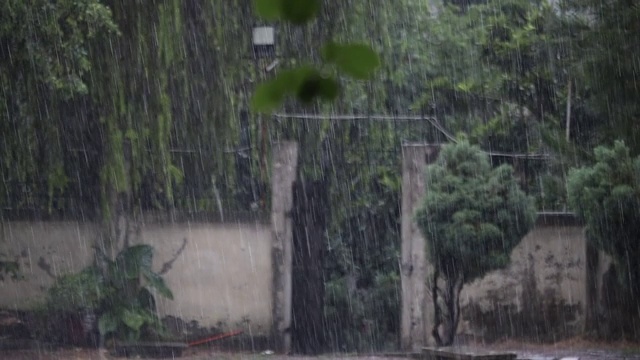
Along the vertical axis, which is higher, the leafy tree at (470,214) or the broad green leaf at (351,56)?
the broad green leaf at (351,56)

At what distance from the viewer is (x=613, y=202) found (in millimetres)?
10375

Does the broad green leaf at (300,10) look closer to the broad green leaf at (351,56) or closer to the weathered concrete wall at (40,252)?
the broad green leaf at (351,56)

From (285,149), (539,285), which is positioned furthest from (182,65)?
(539,285)

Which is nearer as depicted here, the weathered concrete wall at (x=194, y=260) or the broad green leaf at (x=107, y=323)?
the broad green leaf at (x=107, y=323)

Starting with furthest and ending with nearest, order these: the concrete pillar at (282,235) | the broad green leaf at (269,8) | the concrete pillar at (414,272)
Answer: the concrete pillar at (282,235) → the concrete pillar at (414,272) → the broad green leaf at (269,8)

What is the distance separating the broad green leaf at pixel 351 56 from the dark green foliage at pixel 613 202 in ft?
28.5

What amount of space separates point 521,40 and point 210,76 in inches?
257

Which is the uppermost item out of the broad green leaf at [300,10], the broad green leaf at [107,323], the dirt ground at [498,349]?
the broad green leaf at [300,10]

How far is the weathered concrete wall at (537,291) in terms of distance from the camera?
13.2m

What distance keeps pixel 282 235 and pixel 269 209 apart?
0.50 m

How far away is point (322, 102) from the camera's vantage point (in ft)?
6.19

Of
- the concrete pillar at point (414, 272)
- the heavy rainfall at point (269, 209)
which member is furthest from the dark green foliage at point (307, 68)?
the concrete pillar at point (414, 272)

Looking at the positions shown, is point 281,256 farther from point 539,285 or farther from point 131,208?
point 539,285

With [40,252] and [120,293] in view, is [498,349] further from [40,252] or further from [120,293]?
[40,252]
